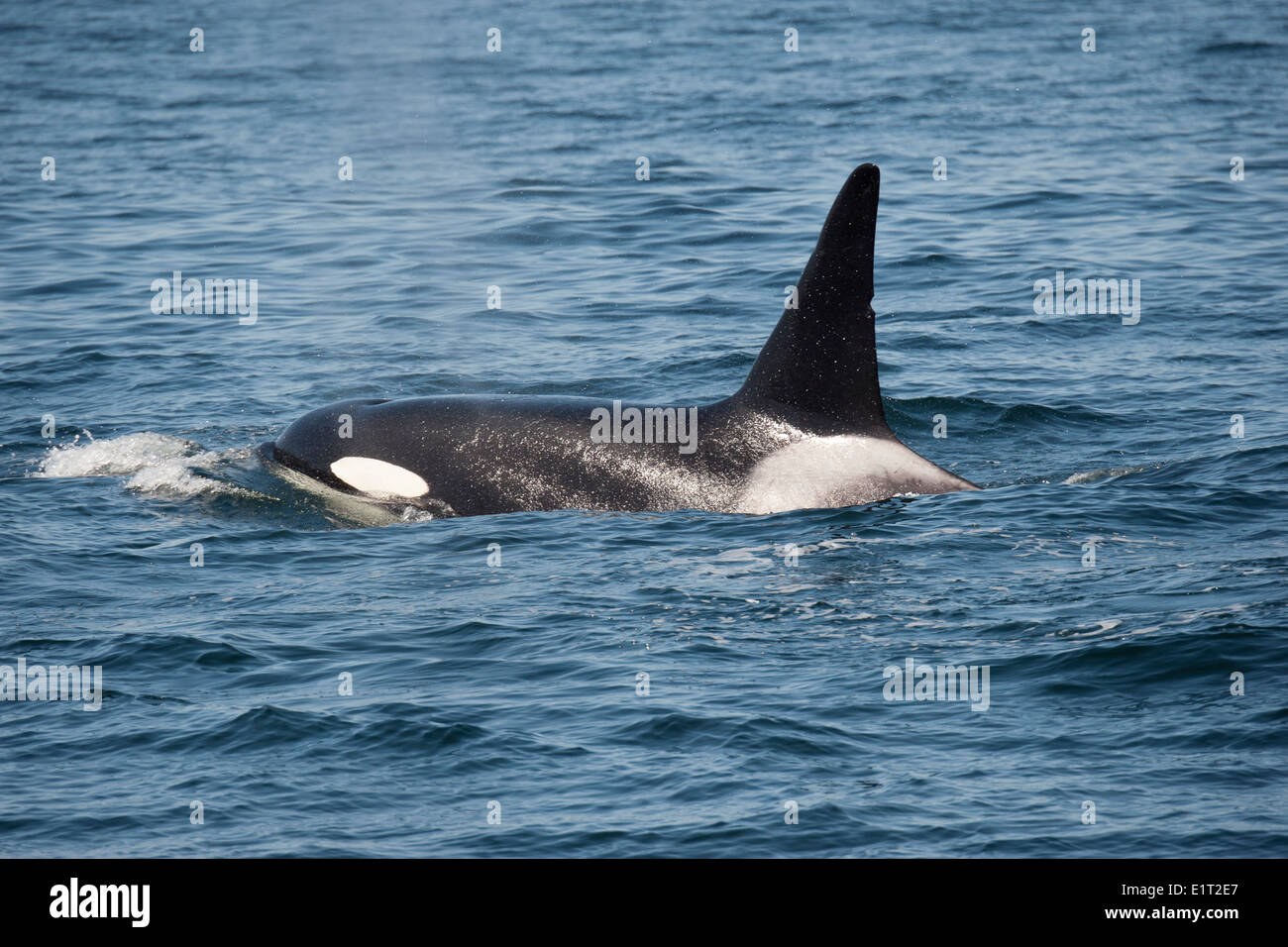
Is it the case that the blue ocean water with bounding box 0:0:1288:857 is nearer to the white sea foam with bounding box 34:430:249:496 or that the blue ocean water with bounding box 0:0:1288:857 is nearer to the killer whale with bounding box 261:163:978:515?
the white sea foam with bounding box 34:430:249:496

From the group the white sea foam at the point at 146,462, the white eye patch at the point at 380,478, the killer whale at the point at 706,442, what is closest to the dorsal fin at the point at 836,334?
the killer whale at the point at 706,442

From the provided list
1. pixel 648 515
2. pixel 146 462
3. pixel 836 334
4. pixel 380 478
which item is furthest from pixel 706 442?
pixel 146 462

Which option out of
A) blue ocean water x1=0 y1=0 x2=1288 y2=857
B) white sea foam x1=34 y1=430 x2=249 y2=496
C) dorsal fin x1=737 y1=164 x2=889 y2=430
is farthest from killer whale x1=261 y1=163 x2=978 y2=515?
white sea foam x1=34 y1=430 x2=249 y2=496

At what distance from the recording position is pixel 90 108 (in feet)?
112

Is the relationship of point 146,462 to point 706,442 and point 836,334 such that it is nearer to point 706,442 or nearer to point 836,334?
point 706,442

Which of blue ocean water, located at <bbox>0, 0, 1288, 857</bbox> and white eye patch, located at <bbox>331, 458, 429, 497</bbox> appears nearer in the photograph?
blue ocean water, located at <bbox>0, 0, 1288, 857</bbox>

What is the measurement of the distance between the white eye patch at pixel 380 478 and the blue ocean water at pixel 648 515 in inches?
15.4

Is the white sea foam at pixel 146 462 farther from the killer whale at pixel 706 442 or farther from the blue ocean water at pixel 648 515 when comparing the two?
the killer whale at pixel 706 442

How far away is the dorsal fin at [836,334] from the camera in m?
10.8

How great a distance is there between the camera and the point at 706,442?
1206 centimetres

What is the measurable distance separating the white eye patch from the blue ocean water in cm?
39

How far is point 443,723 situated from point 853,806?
2.51 metres

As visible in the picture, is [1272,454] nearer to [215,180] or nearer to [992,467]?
[992,467]

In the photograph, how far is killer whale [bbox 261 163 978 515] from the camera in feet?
36.7
